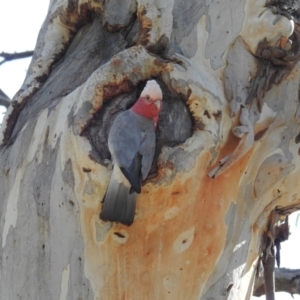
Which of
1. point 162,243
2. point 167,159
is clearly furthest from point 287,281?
point 167,159

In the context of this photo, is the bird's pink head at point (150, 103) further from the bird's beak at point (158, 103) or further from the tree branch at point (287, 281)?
the tree branch at point (287, 281)

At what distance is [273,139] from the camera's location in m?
1.67

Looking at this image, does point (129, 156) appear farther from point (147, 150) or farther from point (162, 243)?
point (162, 243)

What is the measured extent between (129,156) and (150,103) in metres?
0.12

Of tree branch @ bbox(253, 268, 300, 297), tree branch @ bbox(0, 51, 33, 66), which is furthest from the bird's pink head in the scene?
tree branch @ bbox(0, 51, 33, 66)

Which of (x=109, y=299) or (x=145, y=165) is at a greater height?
(x=145, y=165)

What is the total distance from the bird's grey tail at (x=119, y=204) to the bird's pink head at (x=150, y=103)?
0.15 m

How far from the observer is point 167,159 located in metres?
1.41

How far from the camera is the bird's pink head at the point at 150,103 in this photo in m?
1.43

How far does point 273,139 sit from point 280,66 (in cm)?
18

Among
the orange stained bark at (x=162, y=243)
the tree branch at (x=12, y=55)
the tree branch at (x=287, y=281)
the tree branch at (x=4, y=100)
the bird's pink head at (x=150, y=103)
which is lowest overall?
the orange stained bark at (x=162, y=243)

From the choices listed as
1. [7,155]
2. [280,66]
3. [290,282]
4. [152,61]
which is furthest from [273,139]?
[290,282]

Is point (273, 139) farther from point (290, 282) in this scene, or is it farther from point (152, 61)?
point (290, 282)

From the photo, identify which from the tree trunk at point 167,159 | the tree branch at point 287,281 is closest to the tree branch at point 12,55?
the tree trunk at point 167,159
